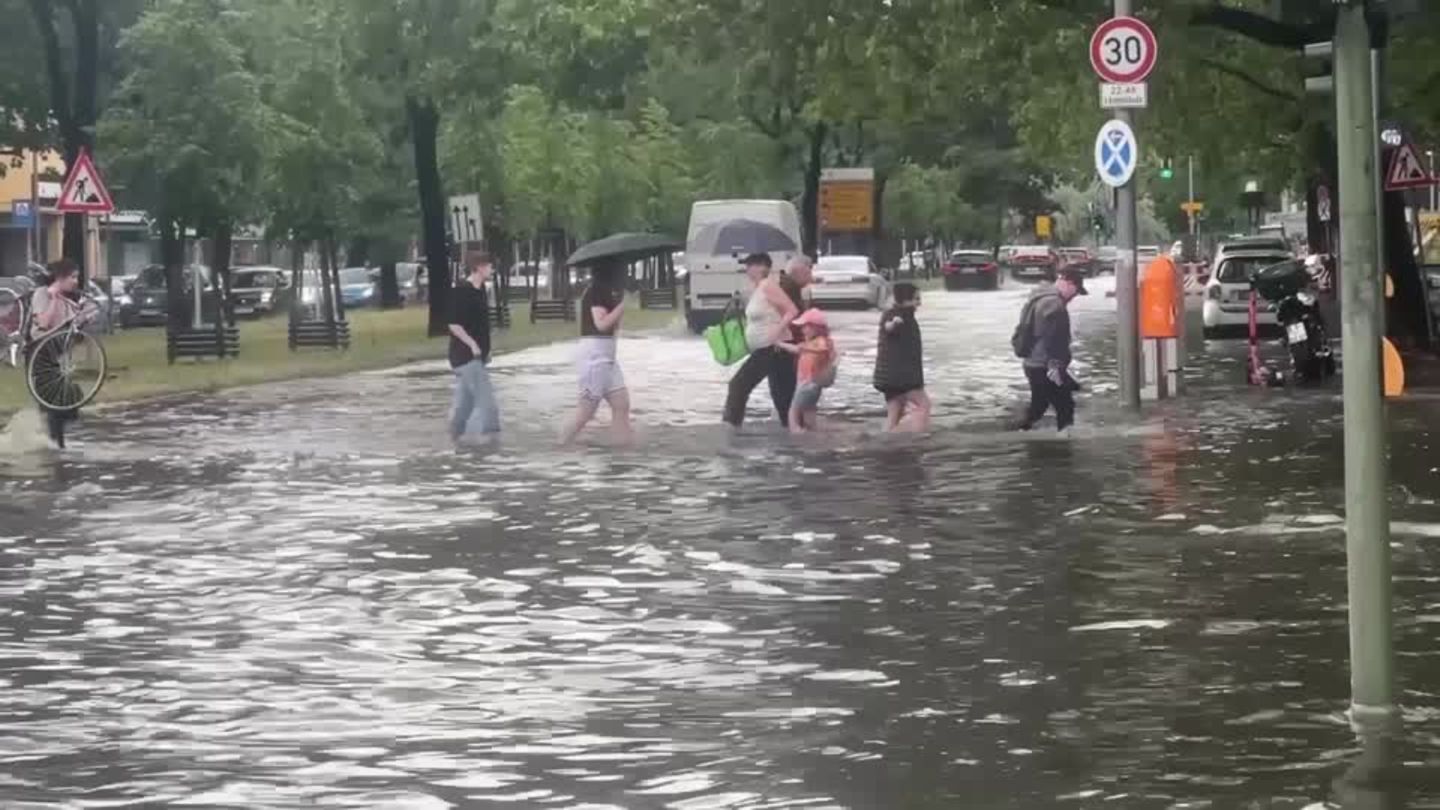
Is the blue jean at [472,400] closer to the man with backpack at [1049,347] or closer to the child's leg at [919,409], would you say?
the child's leg at [919,409]

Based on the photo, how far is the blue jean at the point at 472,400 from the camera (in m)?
22.4

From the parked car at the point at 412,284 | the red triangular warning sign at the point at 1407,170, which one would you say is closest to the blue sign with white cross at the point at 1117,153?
the red triangular warning sign at the point at 1407,170

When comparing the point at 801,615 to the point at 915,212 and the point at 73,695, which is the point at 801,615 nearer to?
the point at 73,695

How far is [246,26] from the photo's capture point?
45312 millimetres

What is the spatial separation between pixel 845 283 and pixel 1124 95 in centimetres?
4118

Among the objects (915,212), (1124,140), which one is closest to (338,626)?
(1124,140)

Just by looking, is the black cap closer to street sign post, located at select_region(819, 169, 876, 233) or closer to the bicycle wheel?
the bicycle wheel

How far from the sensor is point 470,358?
882 inches

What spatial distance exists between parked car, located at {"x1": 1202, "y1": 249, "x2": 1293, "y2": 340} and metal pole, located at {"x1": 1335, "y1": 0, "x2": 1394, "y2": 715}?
3299cm

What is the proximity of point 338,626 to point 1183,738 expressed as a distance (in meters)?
4.42

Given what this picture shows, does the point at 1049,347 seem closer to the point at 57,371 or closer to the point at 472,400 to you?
the point at 472,400

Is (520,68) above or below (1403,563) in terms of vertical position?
above

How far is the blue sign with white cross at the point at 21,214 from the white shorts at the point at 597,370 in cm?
5243

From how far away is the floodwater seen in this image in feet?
27.8
